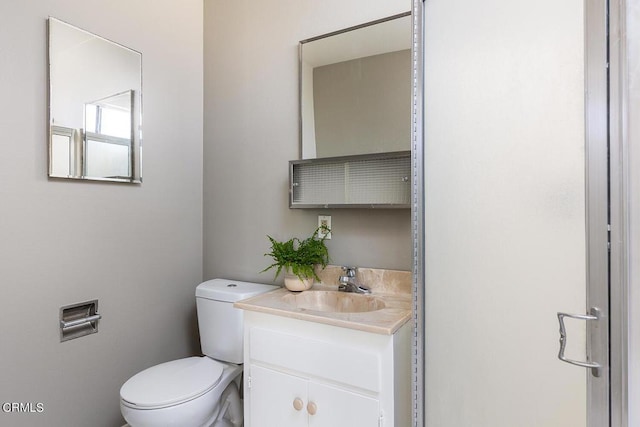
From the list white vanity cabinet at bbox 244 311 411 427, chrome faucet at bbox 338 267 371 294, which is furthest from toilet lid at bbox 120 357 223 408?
chrome faucet at bbox 338 267 371 294

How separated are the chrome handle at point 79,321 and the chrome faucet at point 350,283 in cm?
120

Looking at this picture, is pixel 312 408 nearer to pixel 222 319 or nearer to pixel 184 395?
pixel 184 395

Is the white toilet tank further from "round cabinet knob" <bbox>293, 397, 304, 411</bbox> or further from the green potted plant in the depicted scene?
"round cabinet knob" <bbox>293, 397, 304, 411</bbox>

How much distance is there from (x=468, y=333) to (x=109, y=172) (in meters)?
1.77

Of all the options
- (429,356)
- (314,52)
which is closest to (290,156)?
(314,52)

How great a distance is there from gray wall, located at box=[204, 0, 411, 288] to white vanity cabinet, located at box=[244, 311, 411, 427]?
50cm

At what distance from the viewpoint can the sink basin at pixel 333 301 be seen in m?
1.59

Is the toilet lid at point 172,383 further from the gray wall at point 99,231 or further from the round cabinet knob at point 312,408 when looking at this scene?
the round cabinet knob at point 312,408

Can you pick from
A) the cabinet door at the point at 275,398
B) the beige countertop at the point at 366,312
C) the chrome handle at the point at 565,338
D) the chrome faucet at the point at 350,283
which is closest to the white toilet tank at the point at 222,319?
the beige countertop at the point at 366,312

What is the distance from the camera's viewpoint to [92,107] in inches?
65.2

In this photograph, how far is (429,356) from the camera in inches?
45.0

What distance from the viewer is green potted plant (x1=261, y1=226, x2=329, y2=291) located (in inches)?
68.2

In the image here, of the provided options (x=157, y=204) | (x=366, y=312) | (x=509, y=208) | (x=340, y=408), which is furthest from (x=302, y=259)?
(x=509, y=208)

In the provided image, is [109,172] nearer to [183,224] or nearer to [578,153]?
[183,224]
